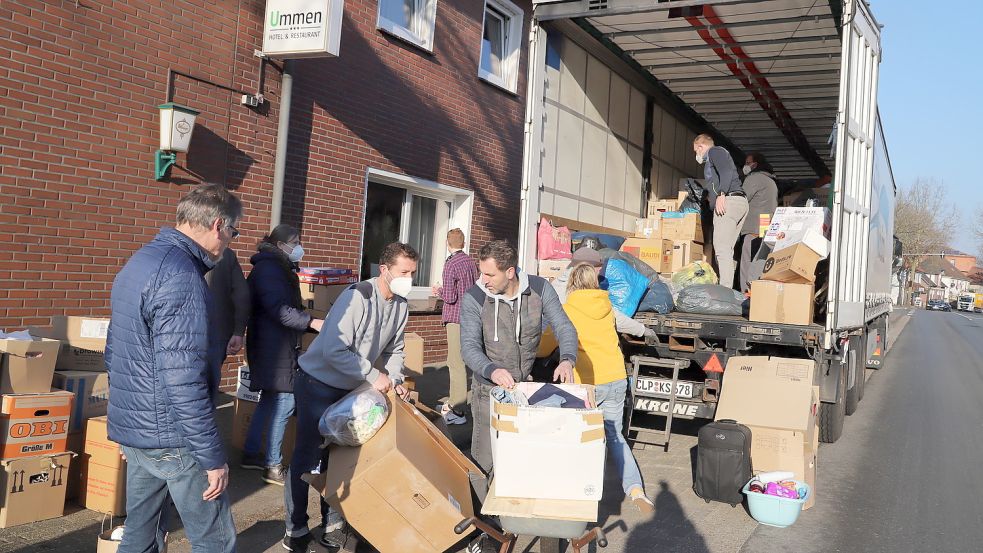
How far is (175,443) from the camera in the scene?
8.95 ft

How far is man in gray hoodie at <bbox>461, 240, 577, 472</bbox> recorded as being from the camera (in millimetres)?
4410

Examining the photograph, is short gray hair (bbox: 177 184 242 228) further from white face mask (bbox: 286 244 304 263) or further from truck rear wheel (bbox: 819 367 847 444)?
truck rear wheel (bbox: 819 367 847 444)

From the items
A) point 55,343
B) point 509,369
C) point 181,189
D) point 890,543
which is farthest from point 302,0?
point 890,543

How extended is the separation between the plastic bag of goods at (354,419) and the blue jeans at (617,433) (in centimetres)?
169

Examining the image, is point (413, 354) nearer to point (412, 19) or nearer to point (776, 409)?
point (776, 409)

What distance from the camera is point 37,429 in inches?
173

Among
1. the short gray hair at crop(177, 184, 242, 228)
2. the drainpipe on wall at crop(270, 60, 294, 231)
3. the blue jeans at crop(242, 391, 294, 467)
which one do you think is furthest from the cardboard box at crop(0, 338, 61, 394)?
the drainpipe on wall at crop(270, 60, 294, 231)

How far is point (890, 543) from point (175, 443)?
443cm

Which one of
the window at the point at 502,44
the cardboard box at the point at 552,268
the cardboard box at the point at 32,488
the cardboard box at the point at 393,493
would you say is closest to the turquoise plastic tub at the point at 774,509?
the cardboard box at the point at 393,493

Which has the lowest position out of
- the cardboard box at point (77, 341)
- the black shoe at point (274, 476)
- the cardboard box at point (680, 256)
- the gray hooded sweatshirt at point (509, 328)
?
the black shoe at point (274, 476)

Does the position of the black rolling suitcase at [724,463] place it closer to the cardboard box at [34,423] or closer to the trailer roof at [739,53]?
the trailer roof at [739,53]

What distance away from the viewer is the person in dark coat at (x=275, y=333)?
5168 mm

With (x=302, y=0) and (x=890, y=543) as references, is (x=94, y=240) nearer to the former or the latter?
(x=302, y=0)

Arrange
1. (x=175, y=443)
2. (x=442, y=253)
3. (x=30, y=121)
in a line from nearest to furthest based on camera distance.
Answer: (x=175, y=443) < (x=30, y=121) < (x=442, y=253)
